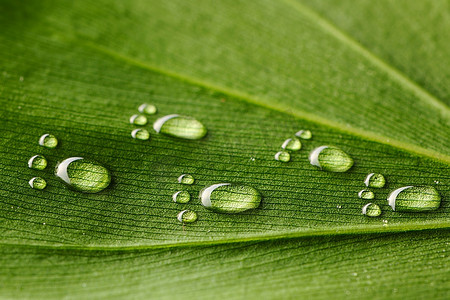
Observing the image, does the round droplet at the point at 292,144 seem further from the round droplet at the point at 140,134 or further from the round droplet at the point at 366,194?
the round droplet at the point at 140,134

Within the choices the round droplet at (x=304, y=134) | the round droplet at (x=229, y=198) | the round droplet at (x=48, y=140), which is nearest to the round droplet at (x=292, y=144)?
the round droplet at (x=304, y=134)

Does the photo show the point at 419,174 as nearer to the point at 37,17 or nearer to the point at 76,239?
the point at 76,239

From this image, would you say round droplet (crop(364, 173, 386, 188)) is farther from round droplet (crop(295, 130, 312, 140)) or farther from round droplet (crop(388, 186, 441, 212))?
round droplet (crop(295, 130, 312, 140))

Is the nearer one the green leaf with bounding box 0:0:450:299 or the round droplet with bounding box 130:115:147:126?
the green leaf with bounding box 0:0:450:299

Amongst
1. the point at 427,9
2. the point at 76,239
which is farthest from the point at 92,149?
the point at 427,9

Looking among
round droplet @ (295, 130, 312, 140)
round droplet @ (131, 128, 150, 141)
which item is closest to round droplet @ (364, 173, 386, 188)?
round droplet @ (295, 130, 312, 140)

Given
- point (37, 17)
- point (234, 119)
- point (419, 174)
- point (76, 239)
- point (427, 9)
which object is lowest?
point (419, 174)

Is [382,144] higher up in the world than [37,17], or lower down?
lower down

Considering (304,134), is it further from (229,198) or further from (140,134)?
(140,134)
